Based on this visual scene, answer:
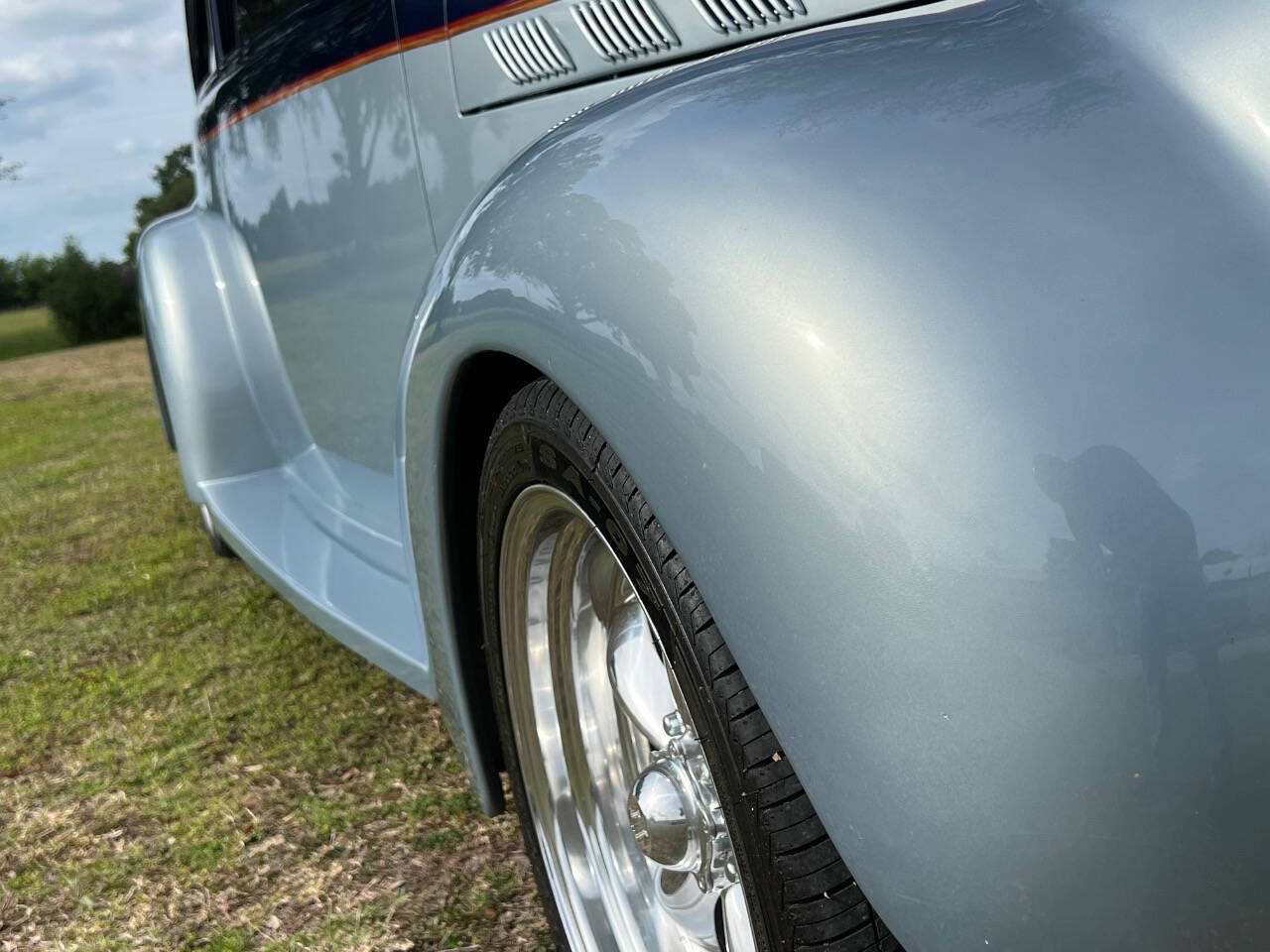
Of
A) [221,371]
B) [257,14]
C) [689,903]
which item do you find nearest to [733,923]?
[689,903]

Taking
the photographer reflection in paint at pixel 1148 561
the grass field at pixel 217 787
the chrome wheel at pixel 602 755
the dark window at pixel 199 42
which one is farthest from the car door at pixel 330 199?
the photographer reflection in paint at pixel 1148 561

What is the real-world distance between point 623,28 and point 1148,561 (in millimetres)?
1060

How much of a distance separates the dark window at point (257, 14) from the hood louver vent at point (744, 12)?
4.13 ft

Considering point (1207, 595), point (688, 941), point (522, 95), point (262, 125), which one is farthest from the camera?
point (262, 125)

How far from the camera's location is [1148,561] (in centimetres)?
80

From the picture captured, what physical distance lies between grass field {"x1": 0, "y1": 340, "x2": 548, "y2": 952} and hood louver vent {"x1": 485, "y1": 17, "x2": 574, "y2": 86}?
4.07 feet

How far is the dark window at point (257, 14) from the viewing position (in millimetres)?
2532

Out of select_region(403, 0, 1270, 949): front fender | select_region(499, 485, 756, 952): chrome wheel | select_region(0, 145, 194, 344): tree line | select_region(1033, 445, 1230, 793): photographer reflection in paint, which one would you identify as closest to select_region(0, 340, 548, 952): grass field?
select_region(499, 485, 756, 952): chrome wheel

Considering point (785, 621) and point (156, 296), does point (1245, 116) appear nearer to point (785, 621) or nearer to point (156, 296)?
point (785, 621)

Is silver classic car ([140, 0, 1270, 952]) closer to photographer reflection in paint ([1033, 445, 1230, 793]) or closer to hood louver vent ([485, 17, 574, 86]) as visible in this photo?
photographer reflection in paint ([1033, 445, 1230, 793])

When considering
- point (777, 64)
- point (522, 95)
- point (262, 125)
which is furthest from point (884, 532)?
point (262, 125)

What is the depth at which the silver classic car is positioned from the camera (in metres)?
0.81

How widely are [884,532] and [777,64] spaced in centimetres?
48

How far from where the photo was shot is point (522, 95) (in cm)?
179
